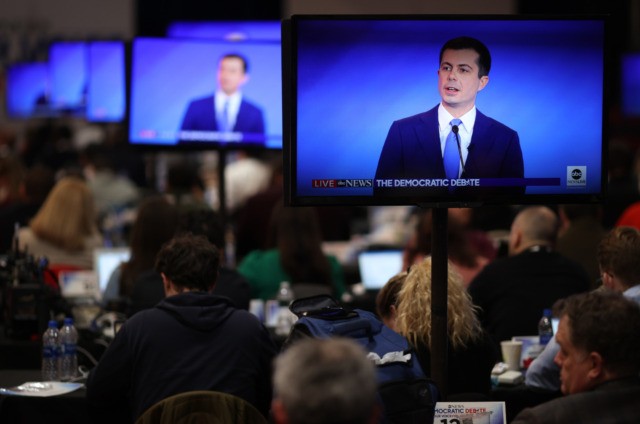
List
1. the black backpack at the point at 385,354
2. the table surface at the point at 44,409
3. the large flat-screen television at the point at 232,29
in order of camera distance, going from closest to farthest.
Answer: the black backpack at the point at 385,354, the table surface at the point at 44,409, the large flat-screen television at the point at 232,29

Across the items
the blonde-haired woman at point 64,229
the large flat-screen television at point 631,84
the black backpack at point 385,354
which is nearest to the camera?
the black backpack at point 385,354

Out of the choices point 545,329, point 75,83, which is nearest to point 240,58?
point 545,329

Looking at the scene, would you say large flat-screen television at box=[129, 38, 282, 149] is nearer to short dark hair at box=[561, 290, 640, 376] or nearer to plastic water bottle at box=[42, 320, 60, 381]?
plastic water bottle at box=[42, 320, 60, 381]

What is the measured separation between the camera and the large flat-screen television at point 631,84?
47.4ft

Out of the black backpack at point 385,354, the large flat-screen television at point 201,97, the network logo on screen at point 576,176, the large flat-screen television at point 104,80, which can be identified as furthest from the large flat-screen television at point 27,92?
the network logo on screen at point 576,176

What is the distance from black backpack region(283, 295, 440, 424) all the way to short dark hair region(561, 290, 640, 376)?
0.54 meters

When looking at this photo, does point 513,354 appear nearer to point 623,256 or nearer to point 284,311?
point 623,256

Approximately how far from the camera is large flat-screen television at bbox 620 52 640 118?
14438 mm

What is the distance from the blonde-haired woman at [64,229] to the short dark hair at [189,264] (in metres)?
3.32

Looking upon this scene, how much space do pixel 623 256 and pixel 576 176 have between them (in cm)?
89

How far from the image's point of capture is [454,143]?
3.21 meters

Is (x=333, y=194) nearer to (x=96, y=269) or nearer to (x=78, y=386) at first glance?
(x=78, y=386)

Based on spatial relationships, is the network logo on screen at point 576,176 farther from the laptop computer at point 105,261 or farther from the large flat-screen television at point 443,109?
the laptop computer at point 105,261

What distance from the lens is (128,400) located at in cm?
386
